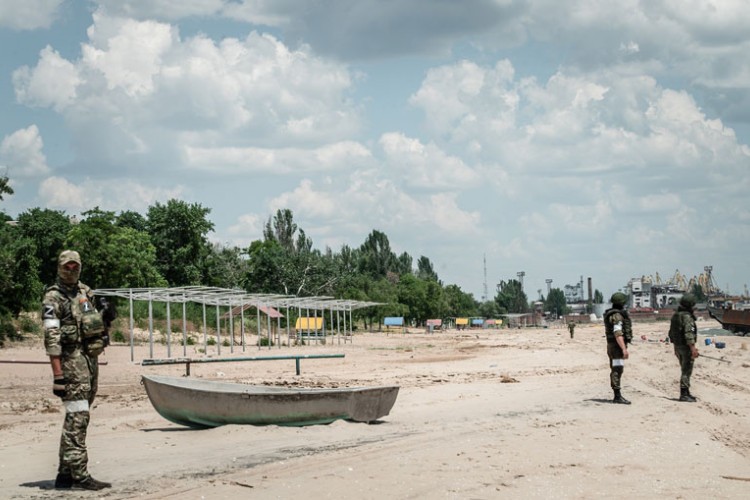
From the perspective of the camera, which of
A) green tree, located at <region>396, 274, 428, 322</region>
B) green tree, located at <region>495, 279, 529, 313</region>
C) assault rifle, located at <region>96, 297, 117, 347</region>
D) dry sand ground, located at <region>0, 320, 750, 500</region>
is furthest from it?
green tree, located at <region>495, 279, 529, 313</region>

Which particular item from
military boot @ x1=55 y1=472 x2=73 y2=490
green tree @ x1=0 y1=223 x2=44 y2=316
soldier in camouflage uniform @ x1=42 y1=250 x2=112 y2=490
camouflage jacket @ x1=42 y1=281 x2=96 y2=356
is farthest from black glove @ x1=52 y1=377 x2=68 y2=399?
green tree @ x1=0 y1=223 x2=44 y2=316

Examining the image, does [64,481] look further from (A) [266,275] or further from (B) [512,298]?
(B) [512,298]

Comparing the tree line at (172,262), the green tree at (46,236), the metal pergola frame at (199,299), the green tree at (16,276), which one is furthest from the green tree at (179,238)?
the green tree at (16,276)

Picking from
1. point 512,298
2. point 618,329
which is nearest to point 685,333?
point 618,329

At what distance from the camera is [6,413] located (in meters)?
15.5

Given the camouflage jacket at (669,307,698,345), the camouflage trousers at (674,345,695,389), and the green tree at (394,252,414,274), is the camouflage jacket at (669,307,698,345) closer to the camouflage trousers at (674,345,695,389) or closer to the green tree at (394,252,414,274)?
the camouflage trousers at (674,345,695,389)

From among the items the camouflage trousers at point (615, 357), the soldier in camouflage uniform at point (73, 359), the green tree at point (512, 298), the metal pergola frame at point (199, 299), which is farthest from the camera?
the green tree at point (512, 298)

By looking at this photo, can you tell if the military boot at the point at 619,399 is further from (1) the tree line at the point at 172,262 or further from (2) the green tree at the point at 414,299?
(2) the green tree at the point at 414,299

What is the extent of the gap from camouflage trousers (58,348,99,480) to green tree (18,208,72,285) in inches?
2243

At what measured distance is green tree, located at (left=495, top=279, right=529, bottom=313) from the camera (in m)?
188

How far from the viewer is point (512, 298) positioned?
Answer: 620 ft

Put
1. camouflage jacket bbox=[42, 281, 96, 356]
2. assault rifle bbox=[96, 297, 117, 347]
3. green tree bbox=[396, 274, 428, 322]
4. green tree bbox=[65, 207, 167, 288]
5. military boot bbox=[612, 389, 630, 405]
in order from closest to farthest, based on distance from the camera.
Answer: camouflage jacket bbox=[42, 281, 96, 356] < assault rifle bbox=[96, 297, 117, 347] < military boot bbox=[612, 389, 630, 405] < green tree bbox=[65, 207, 167, 288] < green tree bbox=[396, 274, 428, 322]

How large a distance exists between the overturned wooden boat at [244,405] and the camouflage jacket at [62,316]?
3.60m

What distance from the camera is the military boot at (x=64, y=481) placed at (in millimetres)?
8305
